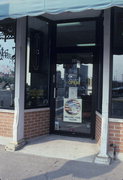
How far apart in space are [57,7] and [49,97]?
2.89 meters

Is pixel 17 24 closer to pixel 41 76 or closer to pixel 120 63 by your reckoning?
pixel 41 76

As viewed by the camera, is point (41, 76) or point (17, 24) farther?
point (41, 76)

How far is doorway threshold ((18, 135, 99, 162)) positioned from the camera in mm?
4987

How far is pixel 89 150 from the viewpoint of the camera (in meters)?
5.28

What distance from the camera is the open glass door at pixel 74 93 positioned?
624cm

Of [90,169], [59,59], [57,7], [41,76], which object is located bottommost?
[90,169]

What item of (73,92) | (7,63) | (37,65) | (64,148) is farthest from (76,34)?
(64,148)

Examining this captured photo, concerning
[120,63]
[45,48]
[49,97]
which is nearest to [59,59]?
[45,48]

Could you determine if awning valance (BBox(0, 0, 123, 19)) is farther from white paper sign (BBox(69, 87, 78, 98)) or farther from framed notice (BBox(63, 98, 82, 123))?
framed notice (BBox(63, 98, 82, 123))

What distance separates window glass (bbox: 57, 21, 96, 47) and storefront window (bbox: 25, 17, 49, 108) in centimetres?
38

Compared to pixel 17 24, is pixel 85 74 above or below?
below

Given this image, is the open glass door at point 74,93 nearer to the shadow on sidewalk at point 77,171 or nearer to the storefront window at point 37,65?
the storefront window at point 37,65

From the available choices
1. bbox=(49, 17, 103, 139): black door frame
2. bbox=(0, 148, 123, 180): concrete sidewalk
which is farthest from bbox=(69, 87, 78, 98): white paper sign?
bbox=(0, 148, 123, 180): concrete sidewalk

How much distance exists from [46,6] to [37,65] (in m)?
2.34
